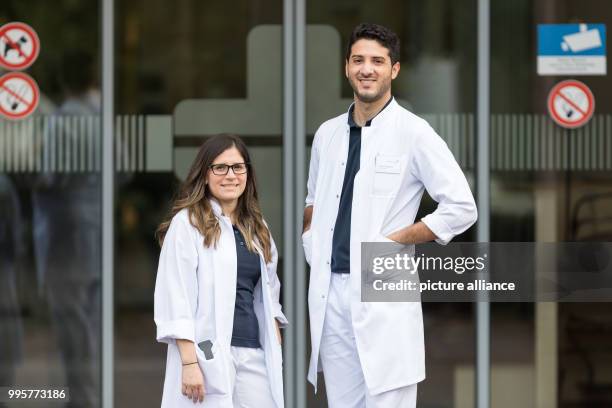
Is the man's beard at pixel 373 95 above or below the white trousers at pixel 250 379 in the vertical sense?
above

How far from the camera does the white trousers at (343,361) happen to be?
4207 millimetres

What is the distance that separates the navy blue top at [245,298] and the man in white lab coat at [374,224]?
0.79ft

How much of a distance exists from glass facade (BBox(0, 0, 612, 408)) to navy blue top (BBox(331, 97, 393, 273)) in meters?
1.94

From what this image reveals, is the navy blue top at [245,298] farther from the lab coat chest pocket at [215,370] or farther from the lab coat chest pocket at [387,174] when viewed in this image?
the lab coat chest pocket at [387,174]

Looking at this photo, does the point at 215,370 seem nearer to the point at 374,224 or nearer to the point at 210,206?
the point at 210,206

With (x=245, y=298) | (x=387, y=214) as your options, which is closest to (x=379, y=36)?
(x=387, y=214)

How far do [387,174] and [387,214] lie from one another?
6.2 inches

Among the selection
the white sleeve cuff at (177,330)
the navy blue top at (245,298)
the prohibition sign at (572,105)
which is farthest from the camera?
the prohibition sign at (572,105)

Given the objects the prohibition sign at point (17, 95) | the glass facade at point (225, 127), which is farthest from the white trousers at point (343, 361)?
the prohibition sign at point (17, 95)

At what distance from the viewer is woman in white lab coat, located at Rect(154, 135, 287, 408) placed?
4.09 m

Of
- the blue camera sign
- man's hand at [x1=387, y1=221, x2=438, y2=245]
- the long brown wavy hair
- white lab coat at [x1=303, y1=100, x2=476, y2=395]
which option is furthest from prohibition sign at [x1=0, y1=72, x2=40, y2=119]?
the blue camera sign

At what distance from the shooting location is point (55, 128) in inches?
246

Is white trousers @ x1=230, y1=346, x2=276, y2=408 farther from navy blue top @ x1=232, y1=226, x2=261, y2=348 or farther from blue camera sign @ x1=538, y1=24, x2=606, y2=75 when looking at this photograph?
blue camera sign @ x1=538, y1=24, x2=606, y2=75

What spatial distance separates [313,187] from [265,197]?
68.2 inches
